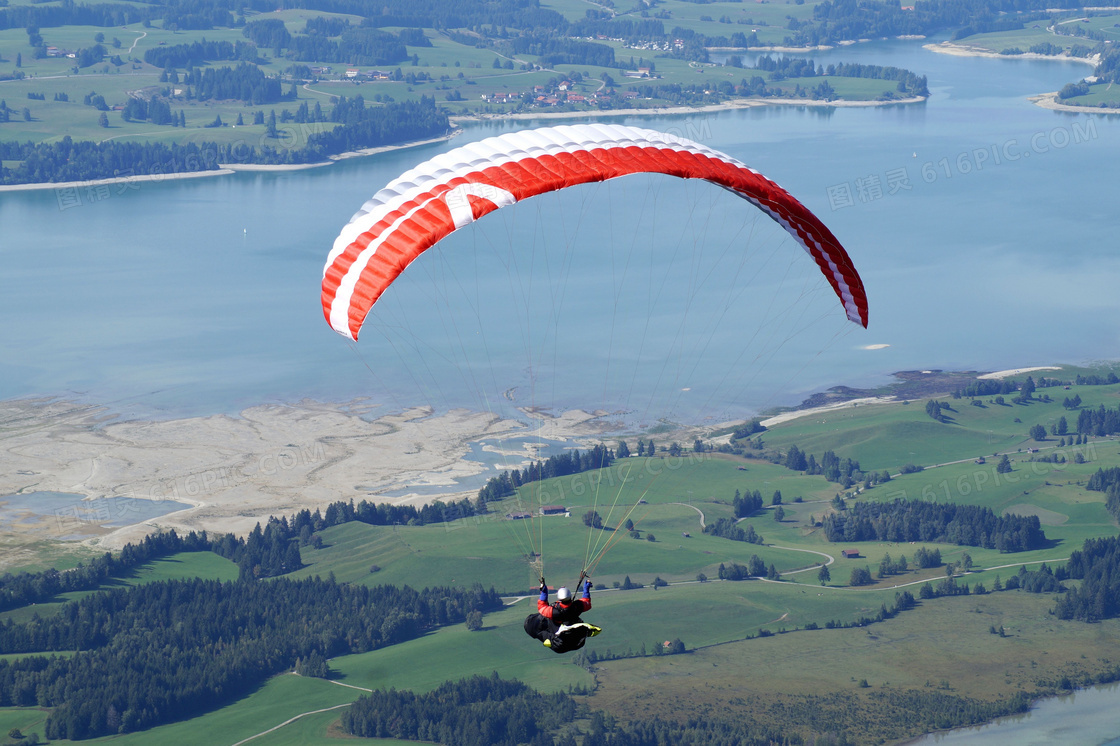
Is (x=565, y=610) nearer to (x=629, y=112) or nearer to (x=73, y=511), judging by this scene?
(x=73, y=511)

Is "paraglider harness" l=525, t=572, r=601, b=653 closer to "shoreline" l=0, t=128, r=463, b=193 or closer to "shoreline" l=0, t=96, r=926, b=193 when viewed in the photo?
"shoreline" l=0, t=128, r=463, b=193

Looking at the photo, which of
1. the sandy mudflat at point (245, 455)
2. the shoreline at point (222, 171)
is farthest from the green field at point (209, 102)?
the sandy mudflat at point (245, 455)

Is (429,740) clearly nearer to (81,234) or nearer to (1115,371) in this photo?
(1115,371)

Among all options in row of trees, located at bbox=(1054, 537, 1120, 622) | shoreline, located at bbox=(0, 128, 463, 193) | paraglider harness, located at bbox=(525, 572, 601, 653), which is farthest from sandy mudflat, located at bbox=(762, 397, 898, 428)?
shoreline, located at bbox=(0, 128, 463, 193)

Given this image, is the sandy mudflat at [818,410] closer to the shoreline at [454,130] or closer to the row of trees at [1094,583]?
the row of trees at [1094,583]

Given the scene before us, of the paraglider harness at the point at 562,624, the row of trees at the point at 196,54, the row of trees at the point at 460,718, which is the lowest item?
the row of trees at the point at 460,718

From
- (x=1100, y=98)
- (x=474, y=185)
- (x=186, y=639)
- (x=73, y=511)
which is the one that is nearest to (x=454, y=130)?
(x=1100, y=98)
